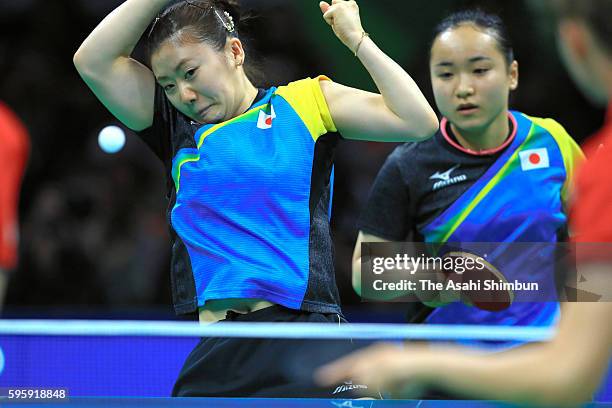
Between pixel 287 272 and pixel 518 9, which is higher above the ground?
pixel 518 9

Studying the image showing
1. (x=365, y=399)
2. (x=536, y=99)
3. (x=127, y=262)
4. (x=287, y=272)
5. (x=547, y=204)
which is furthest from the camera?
(x=536, y=99)

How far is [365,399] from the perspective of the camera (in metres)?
2.77

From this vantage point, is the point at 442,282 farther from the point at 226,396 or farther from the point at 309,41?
the point at 309,41

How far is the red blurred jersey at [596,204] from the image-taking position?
1.67 metres

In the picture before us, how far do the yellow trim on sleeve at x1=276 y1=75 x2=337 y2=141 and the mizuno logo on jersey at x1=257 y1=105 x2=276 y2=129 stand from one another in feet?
0.20

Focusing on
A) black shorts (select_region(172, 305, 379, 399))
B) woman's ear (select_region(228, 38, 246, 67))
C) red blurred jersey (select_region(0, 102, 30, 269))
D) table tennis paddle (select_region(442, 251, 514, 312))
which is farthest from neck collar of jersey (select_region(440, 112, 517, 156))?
red blurred jersey (select_region(0, 102, 30, 269))

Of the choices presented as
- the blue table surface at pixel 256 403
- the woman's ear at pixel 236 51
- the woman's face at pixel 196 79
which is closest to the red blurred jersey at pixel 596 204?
the blue table surface at pixel 256 403

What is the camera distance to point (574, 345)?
1.61 metres

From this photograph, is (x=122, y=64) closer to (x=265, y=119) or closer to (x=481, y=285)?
(x=265, y=119)

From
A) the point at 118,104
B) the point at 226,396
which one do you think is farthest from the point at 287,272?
the point at 118,104

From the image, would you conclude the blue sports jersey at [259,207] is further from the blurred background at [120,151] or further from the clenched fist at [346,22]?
the blurred background at [120,151]

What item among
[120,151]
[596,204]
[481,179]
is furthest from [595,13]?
[120,151]

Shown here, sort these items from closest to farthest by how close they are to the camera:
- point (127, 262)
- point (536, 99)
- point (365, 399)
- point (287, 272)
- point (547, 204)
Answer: point (365, 399), point (287, 272), point (547, 204), point (127, 262), point (536, 99)

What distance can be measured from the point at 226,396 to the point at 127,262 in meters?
4.11
